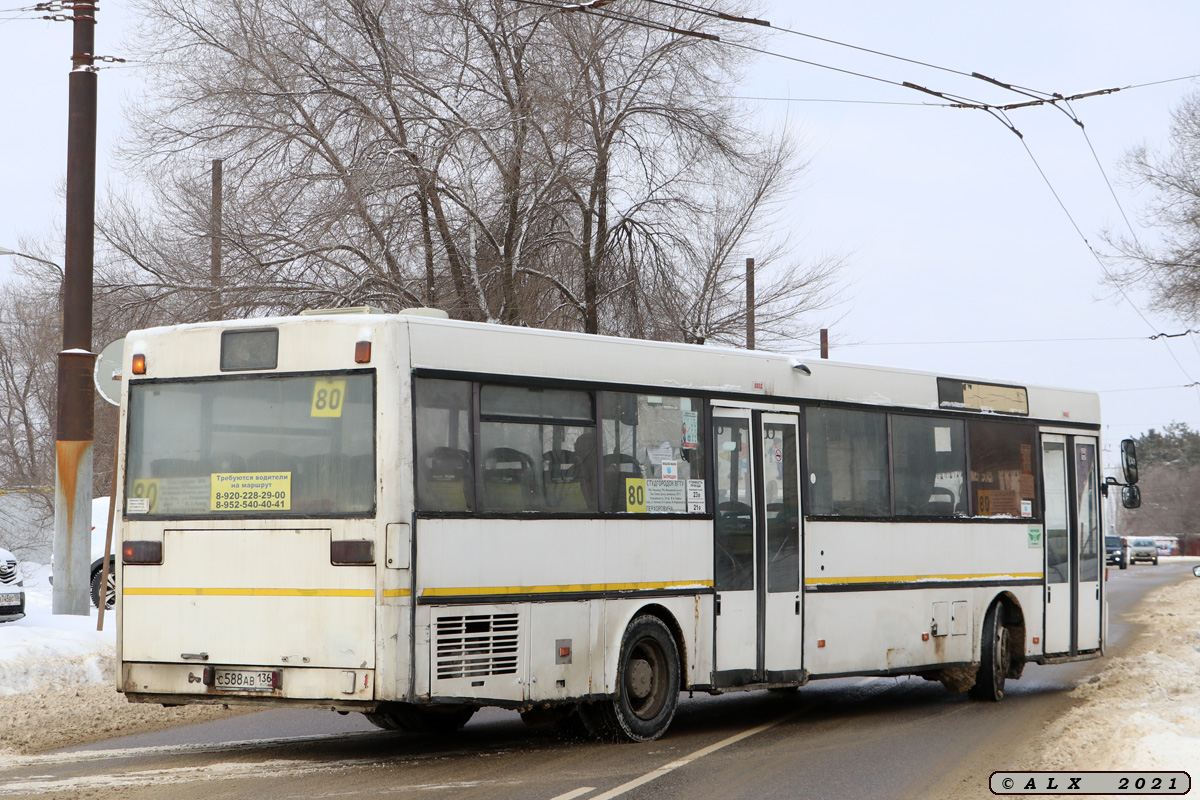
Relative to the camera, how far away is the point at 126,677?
9312 mm

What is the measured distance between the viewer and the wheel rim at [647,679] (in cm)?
1030

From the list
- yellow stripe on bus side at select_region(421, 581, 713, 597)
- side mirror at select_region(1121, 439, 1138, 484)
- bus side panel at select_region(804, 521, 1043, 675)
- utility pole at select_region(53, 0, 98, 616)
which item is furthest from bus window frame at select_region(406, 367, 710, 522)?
utility pole at select_region(53, 0, 98, 616)

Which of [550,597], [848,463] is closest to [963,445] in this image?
[848,463]

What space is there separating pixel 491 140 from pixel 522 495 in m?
13.6

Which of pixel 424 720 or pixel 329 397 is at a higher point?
pixel 329 397

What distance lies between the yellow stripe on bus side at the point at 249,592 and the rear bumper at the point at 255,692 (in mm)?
451

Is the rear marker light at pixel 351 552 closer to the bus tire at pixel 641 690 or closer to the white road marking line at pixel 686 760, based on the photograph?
the white road marking line at pixel 686 760

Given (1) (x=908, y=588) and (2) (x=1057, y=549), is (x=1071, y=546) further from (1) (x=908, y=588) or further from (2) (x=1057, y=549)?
(1) (x=908, y=588)

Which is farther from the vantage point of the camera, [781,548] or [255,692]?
[781,548]

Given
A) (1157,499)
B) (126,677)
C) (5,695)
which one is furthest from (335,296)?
(1157,499)

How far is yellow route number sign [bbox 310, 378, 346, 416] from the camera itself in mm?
8938

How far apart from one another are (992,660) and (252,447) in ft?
26.1

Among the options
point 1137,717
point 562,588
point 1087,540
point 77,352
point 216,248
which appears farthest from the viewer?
point 216,248

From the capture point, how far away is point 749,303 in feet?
85.8
